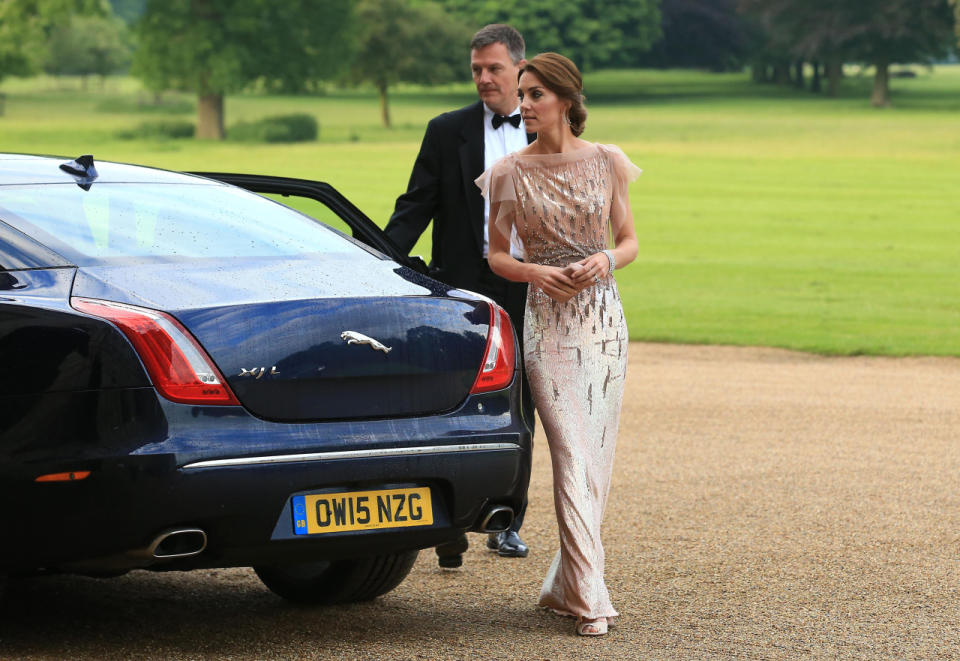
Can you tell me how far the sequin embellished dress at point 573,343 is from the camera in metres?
A: 5.36

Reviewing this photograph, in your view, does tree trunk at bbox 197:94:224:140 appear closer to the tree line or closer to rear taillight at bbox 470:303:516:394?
the tree line

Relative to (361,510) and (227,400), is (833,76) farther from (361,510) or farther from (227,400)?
(227,400)

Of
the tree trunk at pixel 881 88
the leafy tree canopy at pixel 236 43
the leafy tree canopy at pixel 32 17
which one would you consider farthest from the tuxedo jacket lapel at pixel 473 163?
the tree trunk at pixel 881 88

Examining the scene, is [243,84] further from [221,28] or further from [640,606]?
[640,606]

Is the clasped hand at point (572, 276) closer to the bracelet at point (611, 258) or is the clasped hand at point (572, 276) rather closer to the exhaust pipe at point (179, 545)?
the bracelet at point (611, 258)

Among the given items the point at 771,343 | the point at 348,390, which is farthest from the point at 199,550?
the point at 771,343

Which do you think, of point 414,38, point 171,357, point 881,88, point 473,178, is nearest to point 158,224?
point 171,357

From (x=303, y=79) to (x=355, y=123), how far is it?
6023mm

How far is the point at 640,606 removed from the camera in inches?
218

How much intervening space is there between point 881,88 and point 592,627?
268 feet

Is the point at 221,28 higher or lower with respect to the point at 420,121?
higher

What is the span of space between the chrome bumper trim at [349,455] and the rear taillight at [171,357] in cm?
17

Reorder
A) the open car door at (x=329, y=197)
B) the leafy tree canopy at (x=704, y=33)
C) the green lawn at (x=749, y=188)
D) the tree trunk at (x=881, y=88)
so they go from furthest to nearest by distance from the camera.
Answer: the leafy tree canopy at (x=704, y=33)
the tree trunk at (x=881, y=88)
the green lawn at (x=749, y=188)
the open car door at (x=329, y=197)

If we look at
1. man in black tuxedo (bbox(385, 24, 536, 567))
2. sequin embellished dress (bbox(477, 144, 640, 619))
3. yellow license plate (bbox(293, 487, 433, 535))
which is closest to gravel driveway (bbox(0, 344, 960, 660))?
sequin embellished dress (bbox(477, 144, 640, 619))
